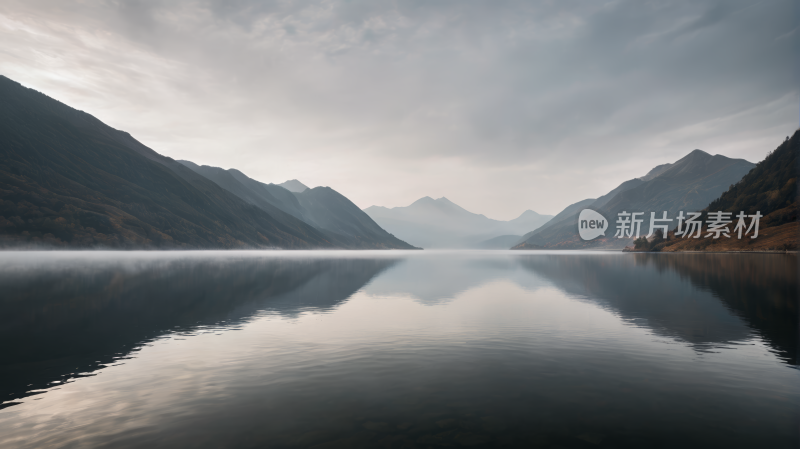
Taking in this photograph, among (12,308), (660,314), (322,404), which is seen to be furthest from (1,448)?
(660,314)

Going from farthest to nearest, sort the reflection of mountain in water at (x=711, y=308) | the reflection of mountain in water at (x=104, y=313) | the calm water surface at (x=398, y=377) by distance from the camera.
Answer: the reflection of mountain in water at (x=711, y=308)
the reflection of mountain in water at (x=104, y=313)
the calm water surface at (x=398, y=377)

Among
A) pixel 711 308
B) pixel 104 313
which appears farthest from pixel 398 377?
pixel 711 308

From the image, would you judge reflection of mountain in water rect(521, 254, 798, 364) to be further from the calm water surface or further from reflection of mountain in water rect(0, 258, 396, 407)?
reflection of mountain in water rect(0, 258, 396, 407)

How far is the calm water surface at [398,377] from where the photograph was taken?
47.4ft

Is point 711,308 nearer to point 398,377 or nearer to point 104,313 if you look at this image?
point 398,377

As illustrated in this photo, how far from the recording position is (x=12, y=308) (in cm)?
4203

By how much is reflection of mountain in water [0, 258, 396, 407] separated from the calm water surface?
0.24 meters

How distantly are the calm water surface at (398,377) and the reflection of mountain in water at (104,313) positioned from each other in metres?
0.24

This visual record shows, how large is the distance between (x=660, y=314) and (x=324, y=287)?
49.3 meters

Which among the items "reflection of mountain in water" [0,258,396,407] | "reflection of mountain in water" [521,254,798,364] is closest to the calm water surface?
"reflection of mountain in water" [0,258,396,407]

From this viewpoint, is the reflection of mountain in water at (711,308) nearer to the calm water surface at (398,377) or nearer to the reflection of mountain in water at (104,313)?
the calm water surface at (398,377)

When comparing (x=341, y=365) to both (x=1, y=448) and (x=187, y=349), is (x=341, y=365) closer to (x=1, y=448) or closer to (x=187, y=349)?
(x=187, y=349)

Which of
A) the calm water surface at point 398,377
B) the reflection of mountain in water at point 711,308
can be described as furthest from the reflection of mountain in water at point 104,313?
the reflection of mountain in water at point 711,308

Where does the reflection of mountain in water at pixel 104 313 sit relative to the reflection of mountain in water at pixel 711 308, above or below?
below
